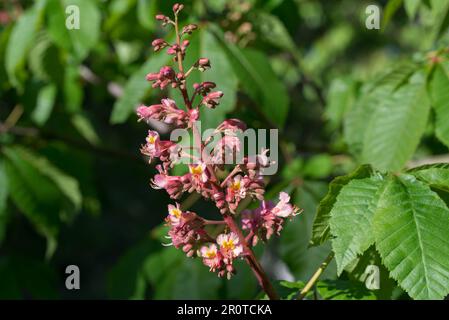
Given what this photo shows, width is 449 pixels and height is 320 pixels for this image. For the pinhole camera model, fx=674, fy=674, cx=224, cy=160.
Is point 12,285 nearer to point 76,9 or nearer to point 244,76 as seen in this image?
point 76,9

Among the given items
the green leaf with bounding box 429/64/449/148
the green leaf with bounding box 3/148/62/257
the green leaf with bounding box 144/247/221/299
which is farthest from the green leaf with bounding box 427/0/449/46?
the green leaf with bounding box 3/148/62/257

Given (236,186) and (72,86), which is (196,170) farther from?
(72,86)

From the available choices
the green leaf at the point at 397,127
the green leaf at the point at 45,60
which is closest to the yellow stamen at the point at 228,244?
the green leaf at the point at 397,127

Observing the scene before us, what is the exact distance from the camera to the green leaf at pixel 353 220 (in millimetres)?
1130

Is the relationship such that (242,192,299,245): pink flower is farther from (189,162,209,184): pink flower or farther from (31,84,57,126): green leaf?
(31,84,57,126): green leaf

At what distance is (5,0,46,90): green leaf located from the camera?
216cm

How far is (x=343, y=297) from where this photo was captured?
1257mm

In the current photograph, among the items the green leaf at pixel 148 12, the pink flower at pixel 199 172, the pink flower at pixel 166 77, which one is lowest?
the pink flower at pixel 199 172

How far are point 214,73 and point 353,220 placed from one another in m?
0.86

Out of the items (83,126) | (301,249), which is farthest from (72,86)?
(301,249)

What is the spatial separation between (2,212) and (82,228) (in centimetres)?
234

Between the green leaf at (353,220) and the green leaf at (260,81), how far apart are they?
2.57 feet

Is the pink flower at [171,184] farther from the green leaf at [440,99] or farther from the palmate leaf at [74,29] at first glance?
the palmate leaf at [74,29]
